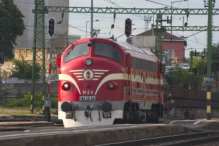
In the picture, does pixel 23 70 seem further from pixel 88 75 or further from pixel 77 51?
pixel 88 75

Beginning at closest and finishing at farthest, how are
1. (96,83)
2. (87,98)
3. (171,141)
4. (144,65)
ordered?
(171,141)
(87,98)
(96,83)
(144,65)

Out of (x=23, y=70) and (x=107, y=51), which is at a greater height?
(x=23, y=70)

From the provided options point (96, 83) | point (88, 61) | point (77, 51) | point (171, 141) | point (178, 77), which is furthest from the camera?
point (178, 77)

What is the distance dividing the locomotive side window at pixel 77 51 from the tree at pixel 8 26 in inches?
1764

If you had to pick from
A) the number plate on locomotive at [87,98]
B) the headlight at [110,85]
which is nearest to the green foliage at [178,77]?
the headlight at [110,85]

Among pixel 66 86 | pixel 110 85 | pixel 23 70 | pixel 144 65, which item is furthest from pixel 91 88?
pixel 23 70

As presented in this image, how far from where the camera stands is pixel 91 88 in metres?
22.1

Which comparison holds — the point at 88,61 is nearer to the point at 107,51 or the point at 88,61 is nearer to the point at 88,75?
the point at 88,75

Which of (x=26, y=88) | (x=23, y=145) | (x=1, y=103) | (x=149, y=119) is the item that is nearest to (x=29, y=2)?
(x=26, y=88)

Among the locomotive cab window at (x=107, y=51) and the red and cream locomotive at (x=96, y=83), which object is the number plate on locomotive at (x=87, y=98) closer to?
the red and cream locomotive at (x=96, y=83)

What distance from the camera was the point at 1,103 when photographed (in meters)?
51.1

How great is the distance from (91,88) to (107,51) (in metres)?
1.86

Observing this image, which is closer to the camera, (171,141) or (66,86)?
(171,141)

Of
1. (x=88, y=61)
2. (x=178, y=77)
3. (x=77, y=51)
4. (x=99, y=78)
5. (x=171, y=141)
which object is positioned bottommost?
(x=171, y=141)
